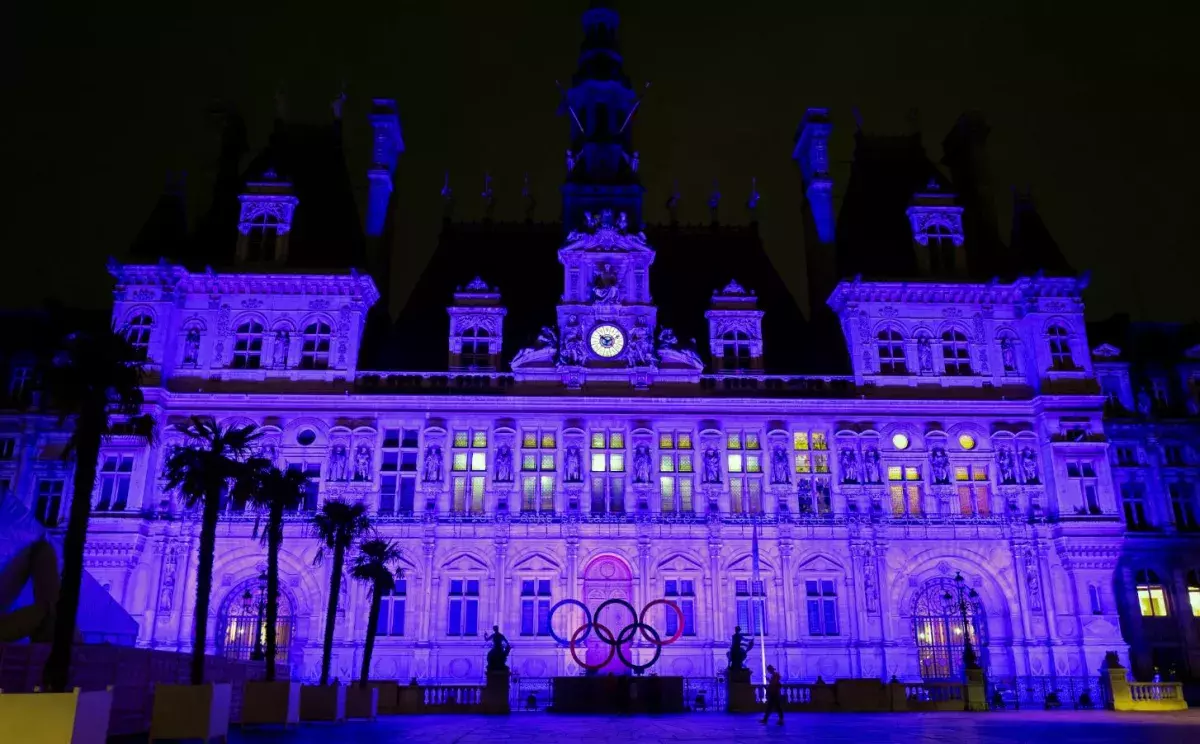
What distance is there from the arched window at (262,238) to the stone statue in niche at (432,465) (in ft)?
41.5

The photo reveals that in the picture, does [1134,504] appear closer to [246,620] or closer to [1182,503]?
[1182,503]

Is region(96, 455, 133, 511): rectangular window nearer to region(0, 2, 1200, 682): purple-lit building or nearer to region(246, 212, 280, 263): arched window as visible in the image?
region(0, 2, 1200, 682): purple-lit building

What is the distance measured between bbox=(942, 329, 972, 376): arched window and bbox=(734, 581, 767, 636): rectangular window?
1431 centimetres

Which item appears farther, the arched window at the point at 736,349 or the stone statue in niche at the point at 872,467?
the arched window at the point at 736,349

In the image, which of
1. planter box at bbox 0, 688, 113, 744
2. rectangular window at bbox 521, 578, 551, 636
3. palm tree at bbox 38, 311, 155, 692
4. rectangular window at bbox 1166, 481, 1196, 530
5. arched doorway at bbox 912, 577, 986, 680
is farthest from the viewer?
rectangular window at bbox 1166, 481, 1196, 530

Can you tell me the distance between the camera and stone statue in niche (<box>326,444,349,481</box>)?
4275 cm

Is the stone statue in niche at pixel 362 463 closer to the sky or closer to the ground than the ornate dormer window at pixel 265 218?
closer to the ground

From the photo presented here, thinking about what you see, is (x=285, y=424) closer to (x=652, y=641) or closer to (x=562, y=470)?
(x=562, y=470)

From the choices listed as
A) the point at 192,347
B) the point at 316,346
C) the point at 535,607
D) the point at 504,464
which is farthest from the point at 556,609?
the point at 192,347

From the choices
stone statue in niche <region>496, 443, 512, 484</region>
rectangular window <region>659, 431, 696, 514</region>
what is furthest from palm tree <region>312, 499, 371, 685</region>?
rectangular window <region>659, 431, 696, 514</region>

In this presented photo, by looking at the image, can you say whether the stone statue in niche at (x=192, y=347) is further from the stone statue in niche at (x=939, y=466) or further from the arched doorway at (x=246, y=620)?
the stone statue in niche at (x=939, y=466)

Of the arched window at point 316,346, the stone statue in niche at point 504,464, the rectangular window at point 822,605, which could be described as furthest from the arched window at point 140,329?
the rectangular window at point 822,605

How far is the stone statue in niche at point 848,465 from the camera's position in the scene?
144ft

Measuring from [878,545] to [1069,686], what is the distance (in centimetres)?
911
